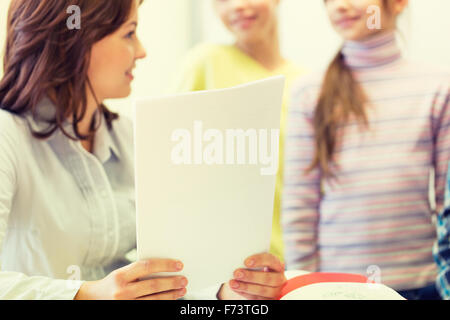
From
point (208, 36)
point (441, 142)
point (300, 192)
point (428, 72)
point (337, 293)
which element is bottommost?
point (337, 293)

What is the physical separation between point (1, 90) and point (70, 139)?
0.48 feet

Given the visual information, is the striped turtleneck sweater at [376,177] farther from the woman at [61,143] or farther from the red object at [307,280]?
the woman at [61,143]

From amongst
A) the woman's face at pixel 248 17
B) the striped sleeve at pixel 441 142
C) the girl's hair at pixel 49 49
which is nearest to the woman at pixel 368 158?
the striped sleeve at pixel 441 142

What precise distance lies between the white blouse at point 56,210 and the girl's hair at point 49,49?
25mm

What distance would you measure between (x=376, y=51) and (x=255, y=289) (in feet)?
2.18

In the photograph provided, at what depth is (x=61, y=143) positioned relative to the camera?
0.91 metres

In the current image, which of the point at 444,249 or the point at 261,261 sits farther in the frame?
the point at 444,249

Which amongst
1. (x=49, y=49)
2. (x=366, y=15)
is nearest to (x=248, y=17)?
(x=366, y=15)

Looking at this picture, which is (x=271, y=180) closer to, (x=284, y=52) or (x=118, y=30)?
(x=118, y=30)

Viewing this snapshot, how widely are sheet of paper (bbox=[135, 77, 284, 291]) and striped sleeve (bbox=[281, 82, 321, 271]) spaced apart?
449 mm

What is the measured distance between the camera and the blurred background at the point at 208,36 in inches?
45.1

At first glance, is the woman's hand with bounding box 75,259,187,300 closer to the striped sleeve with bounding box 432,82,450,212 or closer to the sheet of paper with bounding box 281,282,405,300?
the sheet of paper with bounding box 281,282,405,300

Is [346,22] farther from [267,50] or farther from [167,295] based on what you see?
[167,295]

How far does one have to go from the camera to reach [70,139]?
917 mm
